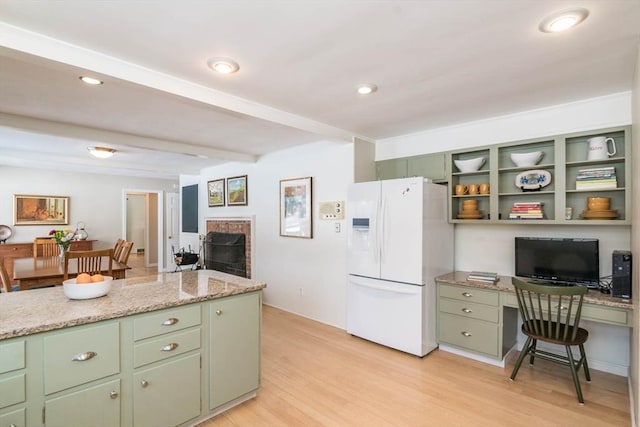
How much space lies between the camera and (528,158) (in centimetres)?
304

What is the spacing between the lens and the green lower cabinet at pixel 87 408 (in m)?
1.60

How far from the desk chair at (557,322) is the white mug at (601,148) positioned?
1.12 metres

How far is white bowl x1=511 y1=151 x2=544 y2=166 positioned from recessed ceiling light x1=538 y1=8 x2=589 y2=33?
152cm

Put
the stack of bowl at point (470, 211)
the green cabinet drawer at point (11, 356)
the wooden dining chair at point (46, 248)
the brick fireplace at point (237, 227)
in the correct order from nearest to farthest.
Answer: the green cabinet drawer at point (11, 356) → the stack of bowl at point (470, 211) → the brick fireplace at point (237, 227) → the wooden dining chair at point (46, 248)

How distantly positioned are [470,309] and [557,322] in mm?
701

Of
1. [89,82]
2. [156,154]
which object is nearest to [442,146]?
[89,82]

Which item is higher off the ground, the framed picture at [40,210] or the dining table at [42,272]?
the framed picture at [40,210]

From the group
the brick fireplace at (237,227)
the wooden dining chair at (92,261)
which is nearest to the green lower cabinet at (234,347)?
the wooden dining chair at (92,261)

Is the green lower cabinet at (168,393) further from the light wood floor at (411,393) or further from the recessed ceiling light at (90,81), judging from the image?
the recessed ceiling light at (90,81)

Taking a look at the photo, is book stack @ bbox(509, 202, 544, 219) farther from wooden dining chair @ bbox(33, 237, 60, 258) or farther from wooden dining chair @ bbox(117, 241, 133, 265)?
wooden dining chair @ bbox(33, 237, 60, 258)

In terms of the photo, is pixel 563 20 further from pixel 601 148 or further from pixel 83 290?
pixel 83 290

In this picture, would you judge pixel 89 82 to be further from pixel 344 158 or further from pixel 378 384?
pixel 378 384

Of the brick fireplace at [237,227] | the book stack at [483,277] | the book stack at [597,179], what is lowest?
the book stack at [483,277]

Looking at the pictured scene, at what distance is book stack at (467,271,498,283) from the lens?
3.10 meters
